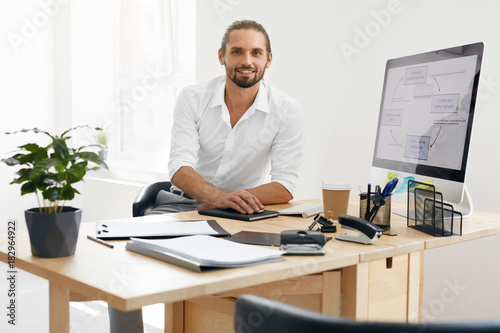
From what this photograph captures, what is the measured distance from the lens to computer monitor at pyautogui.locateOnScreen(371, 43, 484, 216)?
1.63 meters

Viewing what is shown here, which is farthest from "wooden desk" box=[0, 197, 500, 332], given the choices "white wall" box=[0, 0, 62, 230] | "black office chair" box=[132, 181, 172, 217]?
"white wall" box=[0, 0, 62, 230]

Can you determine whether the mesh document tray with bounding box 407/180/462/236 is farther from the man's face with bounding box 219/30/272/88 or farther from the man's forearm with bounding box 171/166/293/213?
the man's face with bounding box 219/30/272/88

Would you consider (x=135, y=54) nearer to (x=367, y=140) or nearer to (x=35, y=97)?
(x=35, y=97)

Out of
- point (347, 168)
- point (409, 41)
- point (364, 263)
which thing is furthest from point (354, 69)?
point (364, 263)

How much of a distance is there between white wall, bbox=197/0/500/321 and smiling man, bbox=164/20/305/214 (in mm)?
A: 460

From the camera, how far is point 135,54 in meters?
4.70

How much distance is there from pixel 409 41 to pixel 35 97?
3384 millimetres

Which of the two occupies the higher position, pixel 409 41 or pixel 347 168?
pixel 409 41

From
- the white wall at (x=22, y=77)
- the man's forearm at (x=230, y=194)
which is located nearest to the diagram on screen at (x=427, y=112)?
the man's forearm at (x=230, y=194)

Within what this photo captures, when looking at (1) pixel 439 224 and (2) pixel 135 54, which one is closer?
(1) pixel 439 224

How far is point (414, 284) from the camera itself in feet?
5.08

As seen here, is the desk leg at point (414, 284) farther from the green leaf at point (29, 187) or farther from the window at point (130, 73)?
the window at point (130, 73)

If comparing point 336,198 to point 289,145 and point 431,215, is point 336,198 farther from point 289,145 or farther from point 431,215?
point 289,145

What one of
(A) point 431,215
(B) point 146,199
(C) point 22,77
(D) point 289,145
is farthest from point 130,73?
(A) point 431,215
